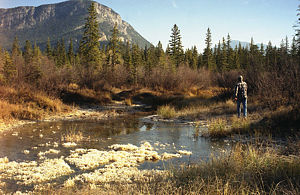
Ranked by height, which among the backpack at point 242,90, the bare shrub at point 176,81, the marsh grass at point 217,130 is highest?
the bare shrub at point 176,81

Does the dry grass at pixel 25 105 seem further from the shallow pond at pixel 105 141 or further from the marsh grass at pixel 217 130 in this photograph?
the marsh grass at pixel 217 130

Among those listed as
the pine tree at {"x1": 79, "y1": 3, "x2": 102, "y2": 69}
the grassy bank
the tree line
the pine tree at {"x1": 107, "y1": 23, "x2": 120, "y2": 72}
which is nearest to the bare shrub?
the tree line

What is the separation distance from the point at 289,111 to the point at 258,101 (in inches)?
245

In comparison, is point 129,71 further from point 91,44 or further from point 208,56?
point 208,56

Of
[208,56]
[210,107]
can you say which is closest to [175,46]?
[208,56]

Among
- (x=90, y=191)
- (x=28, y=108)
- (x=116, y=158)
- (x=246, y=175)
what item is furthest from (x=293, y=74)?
(x=28, y=108)

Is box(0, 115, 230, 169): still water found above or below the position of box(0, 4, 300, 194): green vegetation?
below

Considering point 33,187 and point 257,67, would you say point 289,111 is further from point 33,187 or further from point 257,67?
point 33,187

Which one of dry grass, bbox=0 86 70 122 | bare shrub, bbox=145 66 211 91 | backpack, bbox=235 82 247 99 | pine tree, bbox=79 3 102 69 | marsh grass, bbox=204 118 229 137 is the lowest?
marsh grass, bbox=204 118 229 137

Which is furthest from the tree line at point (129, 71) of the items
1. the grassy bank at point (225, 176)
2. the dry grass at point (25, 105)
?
the grassy bank at point (225, 176)

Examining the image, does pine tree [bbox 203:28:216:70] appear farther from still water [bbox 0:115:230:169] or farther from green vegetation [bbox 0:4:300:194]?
still water [bbox 0:115:230:169]

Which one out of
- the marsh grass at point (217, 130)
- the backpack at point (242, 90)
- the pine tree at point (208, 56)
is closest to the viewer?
the marsh grass at point (217, 130)

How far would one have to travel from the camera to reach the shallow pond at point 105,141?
8.23 metres

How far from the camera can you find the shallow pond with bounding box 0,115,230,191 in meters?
8.23
